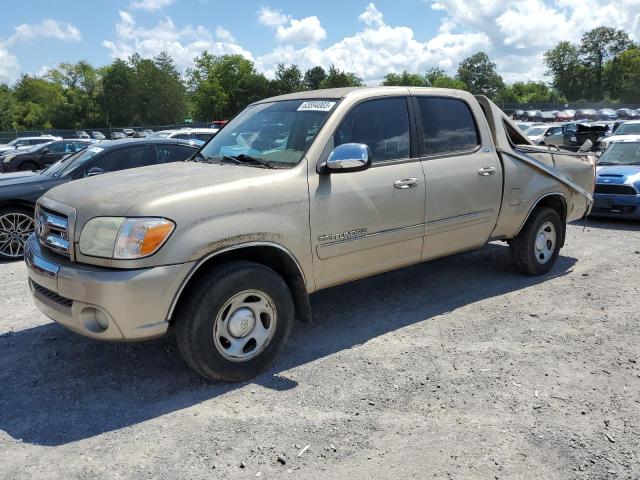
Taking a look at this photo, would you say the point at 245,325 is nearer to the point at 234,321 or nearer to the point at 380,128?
the point at 234,321

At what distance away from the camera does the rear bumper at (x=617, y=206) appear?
9016mm

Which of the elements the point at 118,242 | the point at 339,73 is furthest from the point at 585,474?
the point at 339,73

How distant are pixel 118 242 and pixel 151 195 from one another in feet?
1.19

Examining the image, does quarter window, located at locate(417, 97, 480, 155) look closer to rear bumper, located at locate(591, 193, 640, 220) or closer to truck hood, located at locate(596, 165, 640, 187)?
rear bumper, located at locate(591, 193, 640, 220)

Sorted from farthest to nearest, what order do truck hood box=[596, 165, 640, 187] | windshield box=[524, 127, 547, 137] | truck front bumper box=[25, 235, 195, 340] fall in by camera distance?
windshield box=[524, 127, 547, 137]
truck hood box=[596, 165, 640, 187]
truck front bumper box=[25, 235, 195, 340]

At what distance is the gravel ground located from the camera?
2.93 m

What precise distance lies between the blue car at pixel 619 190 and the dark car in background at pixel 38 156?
50.9ft

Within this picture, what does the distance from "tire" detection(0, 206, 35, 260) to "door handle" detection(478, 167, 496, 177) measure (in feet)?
19.2

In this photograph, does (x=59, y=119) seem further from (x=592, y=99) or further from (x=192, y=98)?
(x=592, y=99)

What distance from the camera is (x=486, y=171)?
5.16 meters

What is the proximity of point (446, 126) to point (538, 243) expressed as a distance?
191cm

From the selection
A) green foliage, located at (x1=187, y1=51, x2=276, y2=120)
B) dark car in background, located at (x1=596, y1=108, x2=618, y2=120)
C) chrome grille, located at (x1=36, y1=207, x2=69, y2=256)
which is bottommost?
chrome grille, located at (x1=36, y1=207, x2=69, y2=256)

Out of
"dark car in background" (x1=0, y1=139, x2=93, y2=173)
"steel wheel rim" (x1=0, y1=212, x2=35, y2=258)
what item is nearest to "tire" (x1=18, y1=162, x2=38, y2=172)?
"dark car in background" (x1=0, y1=139, x2=93, y2=173)

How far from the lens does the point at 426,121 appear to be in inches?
190
